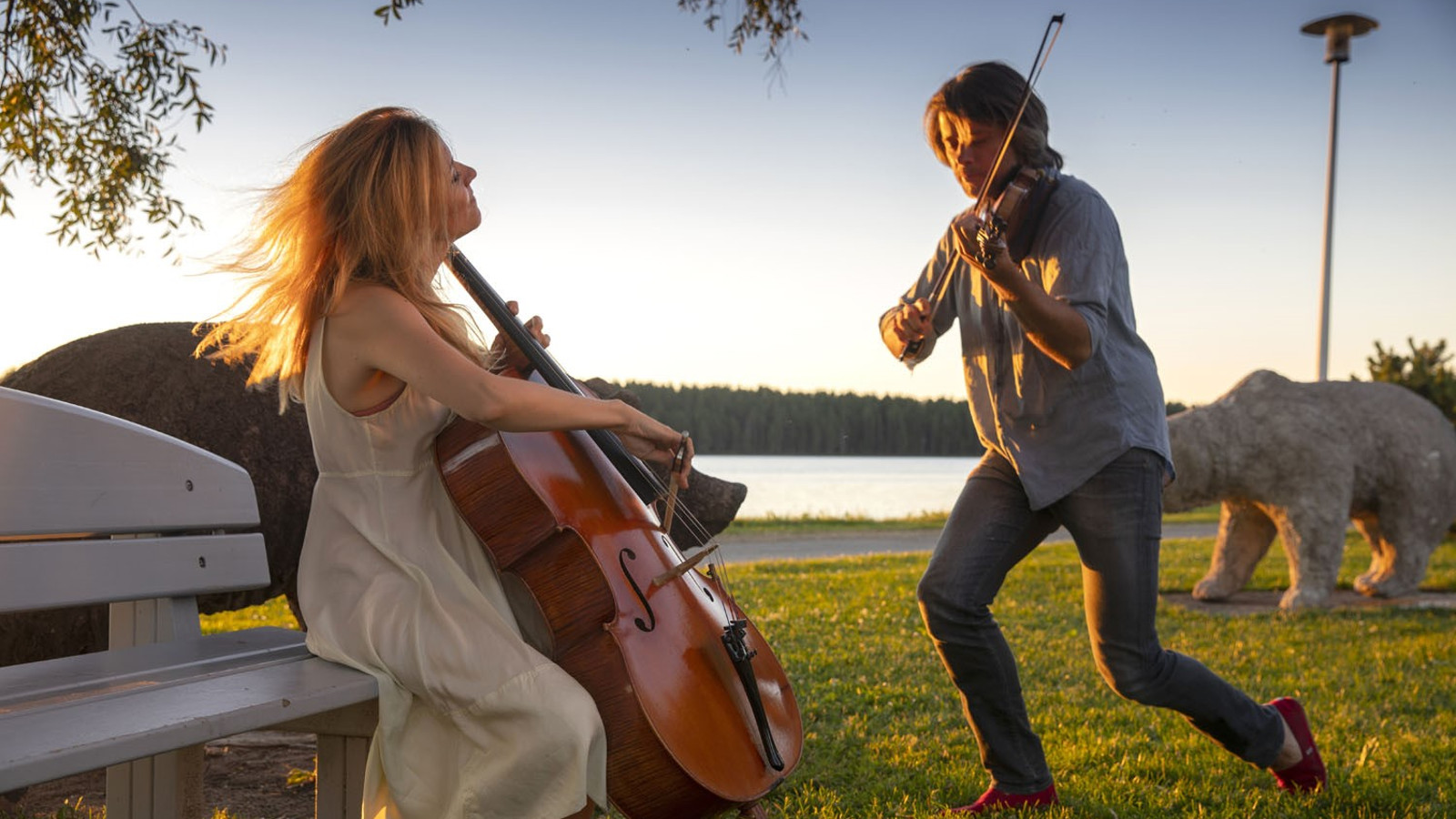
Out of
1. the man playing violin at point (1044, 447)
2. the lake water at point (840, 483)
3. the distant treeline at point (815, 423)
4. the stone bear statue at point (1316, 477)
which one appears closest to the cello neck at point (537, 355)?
the man playing violin at point (1044, 447)

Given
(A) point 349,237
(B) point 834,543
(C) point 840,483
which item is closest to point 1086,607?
(A) point 349,237

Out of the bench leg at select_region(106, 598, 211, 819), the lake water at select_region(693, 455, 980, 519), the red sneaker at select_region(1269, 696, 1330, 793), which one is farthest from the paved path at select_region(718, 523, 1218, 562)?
the bench leg at select_region(106, 598, 211, 819)

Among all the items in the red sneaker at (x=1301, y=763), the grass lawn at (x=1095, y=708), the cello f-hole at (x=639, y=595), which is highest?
the cello f-hole at (x=639, y=595)

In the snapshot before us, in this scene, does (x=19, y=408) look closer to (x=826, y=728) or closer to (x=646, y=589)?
(x=646, y=589)

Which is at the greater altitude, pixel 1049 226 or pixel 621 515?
pixel 1049 226

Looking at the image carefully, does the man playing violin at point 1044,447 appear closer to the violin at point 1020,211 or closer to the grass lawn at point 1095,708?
the violin at point 1020,211

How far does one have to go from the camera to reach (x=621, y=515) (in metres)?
2.86

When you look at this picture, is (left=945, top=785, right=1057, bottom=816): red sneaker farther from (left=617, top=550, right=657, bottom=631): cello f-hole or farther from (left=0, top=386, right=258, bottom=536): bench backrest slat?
(left=0, top=386, right=258, bottom=536): bench backrest slat

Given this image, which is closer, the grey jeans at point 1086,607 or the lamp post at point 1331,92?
the grey jeans at point 1086,607

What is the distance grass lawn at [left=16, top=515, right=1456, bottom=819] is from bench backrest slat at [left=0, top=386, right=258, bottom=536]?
2.05m

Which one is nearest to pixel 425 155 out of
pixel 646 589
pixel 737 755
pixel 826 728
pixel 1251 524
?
pixel 646 589

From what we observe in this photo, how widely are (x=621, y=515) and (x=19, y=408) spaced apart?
4.66 feet

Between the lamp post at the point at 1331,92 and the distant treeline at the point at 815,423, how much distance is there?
1171cm

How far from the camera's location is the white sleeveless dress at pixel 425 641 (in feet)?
8.11
